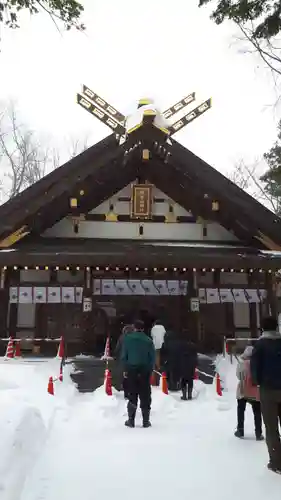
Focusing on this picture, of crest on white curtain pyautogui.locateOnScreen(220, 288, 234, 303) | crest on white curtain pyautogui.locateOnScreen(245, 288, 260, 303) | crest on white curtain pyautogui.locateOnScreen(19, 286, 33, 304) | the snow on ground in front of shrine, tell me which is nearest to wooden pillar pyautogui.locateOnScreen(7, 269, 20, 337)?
crest on white curtain pyautogui.locateOnScreen(19, 286, 33, 304)

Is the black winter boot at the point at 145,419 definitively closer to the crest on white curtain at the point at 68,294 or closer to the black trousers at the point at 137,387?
the black trousers at the point at 137,387

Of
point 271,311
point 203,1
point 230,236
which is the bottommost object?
point 271,311

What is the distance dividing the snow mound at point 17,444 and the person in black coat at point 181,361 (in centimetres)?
357

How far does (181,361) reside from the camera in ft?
28.9

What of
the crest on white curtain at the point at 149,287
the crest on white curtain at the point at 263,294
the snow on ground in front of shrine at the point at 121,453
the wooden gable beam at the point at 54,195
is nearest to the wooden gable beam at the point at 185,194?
the wooden gable beam at the point at 54,195

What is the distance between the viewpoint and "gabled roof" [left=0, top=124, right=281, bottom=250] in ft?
46.5

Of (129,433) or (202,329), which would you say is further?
(202,329)

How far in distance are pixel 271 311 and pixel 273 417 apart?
1007 cm

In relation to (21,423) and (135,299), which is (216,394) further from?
(135,299)

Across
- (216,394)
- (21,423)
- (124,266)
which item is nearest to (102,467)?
(21,423)

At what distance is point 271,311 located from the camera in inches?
565

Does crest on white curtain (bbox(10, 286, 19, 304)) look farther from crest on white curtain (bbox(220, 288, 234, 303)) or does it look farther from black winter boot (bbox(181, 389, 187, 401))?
black winter boot (bbox(181, 389, 187, 401))

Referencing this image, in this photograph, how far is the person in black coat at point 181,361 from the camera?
8.72 metres

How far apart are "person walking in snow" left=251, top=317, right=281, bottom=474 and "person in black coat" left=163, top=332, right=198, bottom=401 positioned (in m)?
3.88
